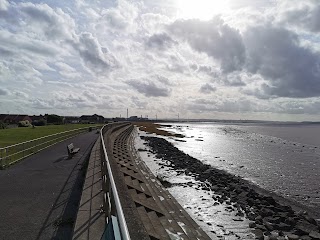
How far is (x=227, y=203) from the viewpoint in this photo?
14.3m

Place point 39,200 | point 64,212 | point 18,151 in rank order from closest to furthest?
point 64,212, point 39,200, point 18,151

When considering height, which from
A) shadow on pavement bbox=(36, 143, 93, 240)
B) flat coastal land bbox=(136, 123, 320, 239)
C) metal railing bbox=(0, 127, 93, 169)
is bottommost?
flat coastal land bbox=(136, 123, 320, 239)

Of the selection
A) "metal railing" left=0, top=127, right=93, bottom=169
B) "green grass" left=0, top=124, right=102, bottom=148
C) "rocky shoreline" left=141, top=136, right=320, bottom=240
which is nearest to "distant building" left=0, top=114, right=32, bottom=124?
"green grass" left=0, top=124, right=102, bottom=148

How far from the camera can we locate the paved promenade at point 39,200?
613 centimetres

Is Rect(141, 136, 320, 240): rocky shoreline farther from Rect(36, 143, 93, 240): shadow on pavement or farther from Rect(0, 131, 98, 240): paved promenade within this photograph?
Rect(0, 131, 98, 240): paved promenade

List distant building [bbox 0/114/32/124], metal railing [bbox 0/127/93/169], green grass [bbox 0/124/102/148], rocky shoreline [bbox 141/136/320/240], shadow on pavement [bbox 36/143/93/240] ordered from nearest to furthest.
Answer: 1. shadow on pavement [bbox 36/143/93/240]
2. rocky shoreline [bbox 141/136/320/240]
3. metal railing [bbox 0/127/93/169]
4. green grass [bbox 0/124/102/148]
5. distant building [bbox 0/114/32/124]

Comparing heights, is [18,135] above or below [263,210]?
above

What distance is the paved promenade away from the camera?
6.13 meters

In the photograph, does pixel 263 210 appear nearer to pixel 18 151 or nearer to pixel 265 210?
pixel 265 210

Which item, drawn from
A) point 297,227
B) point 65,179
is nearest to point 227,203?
point 297,227

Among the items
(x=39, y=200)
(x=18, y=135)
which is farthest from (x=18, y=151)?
(x=18, y=135)

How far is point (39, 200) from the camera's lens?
26.9 ft

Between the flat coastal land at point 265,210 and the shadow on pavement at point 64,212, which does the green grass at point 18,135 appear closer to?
the shadow on pavement at point 64,212

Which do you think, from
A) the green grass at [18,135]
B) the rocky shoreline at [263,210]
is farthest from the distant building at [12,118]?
the rocky shoreline at [263,210]
